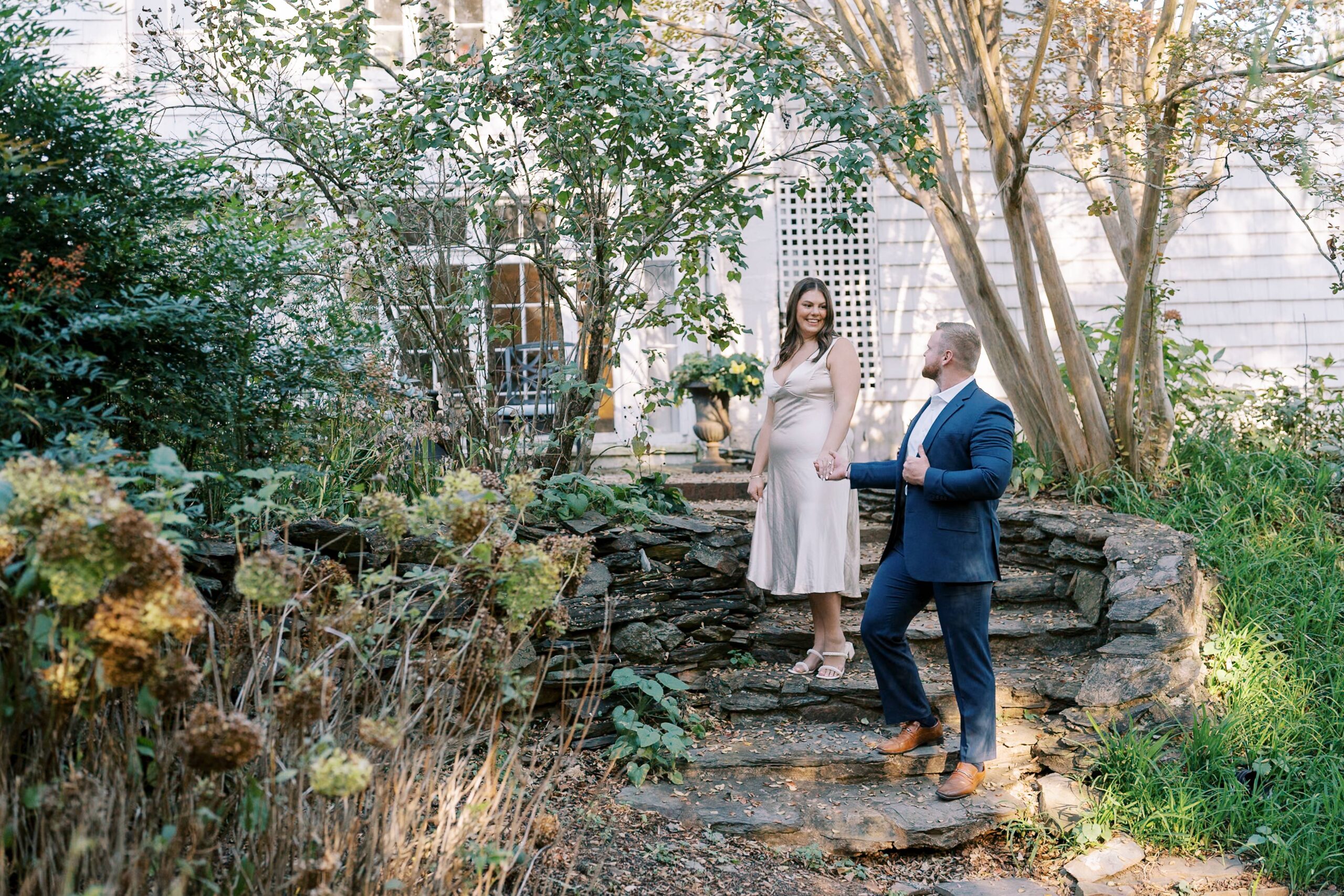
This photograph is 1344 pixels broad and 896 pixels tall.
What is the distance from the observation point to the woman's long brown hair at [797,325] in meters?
4.74

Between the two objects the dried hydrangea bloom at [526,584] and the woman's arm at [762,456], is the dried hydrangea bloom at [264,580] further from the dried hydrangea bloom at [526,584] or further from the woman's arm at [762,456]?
the woman's arm at [762,456]

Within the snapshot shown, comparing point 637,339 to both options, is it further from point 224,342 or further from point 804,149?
point 224,342

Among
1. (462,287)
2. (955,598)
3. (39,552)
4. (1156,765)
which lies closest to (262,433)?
(462,287)

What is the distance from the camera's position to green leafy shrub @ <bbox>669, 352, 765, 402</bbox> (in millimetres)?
8102

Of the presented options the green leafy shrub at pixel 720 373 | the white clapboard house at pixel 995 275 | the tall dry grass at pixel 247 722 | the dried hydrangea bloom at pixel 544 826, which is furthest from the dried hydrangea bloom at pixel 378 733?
the white clapboard house at pixel 995 275

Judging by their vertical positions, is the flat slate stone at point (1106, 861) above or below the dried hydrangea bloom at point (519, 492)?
below

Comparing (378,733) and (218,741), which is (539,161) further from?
(218,741)

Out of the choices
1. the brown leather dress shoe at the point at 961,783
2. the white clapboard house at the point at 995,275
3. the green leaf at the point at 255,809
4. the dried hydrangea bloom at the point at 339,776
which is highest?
the white clapboard house at the point at 995,275

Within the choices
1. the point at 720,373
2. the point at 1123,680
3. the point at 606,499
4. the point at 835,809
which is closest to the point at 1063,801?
the point at 1123,680

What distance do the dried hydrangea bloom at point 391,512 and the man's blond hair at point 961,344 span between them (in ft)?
7.71

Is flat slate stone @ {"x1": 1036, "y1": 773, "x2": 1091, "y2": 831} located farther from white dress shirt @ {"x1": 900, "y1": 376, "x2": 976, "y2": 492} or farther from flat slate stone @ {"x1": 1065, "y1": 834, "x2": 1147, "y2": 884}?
white dress shirt @ {"x1": 900, "y1": 376, "x2": 976, "y2": 492}

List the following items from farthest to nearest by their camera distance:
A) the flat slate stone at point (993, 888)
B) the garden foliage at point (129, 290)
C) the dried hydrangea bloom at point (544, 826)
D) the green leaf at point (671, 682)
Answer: the green leaf at point (671, 682) → the flat slate stone at point (993, 888) → the garden foliage at point (129, 290) → the dried hydrangea bloom at point (544, 826)

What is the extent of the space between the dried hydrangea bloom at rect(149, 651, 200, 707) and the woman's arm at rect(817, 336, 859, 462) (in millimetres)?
3030

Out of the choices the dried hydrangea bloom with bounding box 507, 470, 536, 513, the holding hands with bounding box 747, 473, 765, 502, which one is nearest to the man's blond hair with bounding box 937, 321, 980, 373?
the holding hands with bounding box 747, 473, 765, 502
